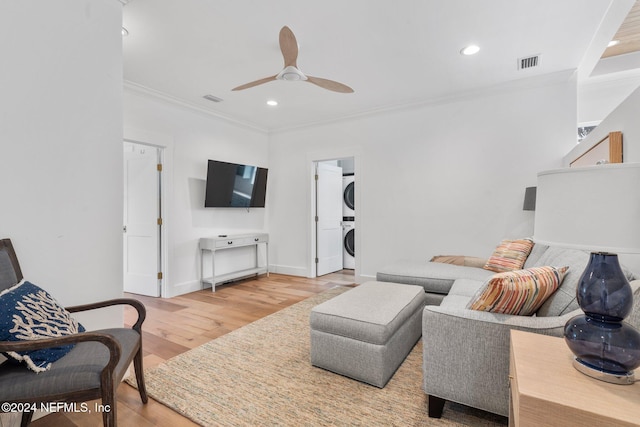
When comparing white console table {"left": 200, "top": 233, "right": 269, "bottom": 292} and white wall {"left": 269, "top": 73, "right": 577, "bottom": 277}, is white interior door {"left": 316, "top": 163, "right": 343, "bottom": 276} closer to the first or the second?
white wall {"left": 269, "top": 73, "right": 577, "bottom": 277}

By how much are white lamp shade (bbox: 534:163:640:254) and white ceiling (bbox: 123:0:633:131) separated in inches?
72.6

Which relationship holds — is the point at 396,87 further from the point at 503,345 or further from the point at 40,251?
the point at 40,251

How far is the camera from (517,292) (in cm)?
147

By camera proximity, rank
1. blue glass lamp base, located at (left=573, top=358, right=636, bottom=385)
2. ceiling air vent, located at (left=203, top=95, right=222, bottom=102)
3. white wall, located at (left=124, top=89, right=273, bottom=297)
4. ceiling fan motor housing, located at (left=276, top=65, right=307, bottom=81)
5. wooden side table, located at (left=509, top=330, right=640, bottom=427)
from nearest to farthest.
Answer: wooden side table, located at (left=509, top=330, right=640, bottom=427) < blue glass lamp base, located at (left=573, top=358, right=636, bottom=385) < ceiling fan motor housing, located at (left=276, top=65, right=307, bottom=81) < white wall, located at (left=124, top=89, right=273, bottom=297) < ceiling air vent, located at (left=203, top=95, right=222, bottom=102)

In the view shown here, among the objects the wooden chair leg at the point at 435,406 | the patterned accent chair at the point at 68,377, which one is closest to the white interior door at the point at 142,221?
the patterned accent chair at the point at 68,377

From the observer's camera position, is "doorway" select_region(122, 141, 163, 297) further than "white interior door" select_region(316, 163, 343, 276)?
No

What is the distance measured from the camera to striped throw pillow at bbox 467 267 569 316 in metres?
1.48

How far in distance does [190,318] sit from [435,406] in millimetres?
2589

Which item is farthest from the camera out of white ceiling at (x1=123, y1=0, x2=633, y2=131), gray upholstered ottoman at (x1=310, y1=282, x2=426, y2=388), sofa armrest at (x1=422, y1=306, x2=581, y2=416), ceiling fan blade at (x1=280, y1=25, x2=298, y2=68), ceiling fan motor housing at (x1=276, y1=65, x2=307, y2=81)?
ceiling fan motor housing at (x1=276, y1=65, x2=307, y2=81)

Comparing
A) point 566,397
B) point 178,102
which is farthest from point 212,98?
point 566,397

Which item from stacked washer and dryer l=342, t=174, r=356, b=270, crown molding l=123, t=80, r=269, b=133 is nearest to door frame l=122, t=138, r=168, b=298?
crown molding l=123, t=80, r=269, b=133

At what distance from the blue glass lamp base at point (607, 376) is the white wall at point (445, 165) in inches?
118

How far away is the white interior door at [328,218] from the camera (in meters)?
5.26

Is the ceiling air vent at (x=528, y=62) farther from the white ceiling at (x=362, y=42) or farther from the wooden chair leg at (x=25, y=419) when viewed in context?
the wooden chair leg at (x=25, y=419)
